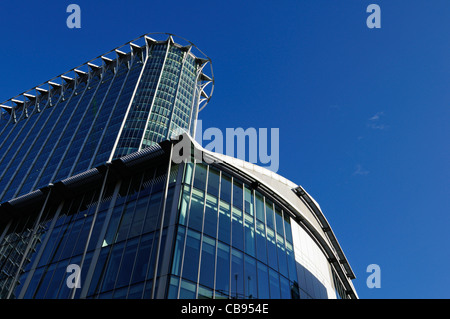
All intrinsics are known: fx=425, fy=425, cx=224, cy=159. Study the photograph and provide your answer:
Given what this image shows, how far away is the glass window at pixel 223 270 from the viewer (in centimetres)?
2594

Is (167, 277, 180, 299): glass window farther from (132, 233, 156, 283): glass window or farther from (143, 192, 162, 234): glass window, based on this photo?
(143, 192, 162, 234): glass window

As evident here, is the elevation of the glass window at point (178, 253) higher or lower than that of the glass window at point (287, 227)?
lower

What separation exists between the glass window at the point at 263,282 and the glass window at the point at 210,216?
4196mm

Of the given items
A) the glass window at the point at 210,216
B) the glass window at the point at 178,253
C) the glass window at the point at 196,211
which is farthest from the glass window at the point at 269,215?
the glass window at the point at 178,253

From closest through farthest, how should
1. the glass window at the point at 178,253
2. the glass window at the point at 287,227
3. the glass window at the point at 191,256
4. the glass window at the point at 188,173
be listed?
the glass window at the point at 178,253 < the glass window at the point at 191,256 < the glass window at the point at 188,173 < the glass window at the point at 287,227

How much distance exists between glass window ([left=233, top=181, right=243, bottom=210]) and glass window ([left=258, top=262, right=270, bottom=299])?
502cm

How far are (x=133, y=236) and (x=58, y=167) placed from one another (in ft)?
154

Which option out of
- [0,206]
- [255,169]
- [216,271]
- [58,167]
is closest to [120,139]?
[58,167]

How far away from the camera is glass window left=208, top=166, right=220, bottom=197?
105 feet

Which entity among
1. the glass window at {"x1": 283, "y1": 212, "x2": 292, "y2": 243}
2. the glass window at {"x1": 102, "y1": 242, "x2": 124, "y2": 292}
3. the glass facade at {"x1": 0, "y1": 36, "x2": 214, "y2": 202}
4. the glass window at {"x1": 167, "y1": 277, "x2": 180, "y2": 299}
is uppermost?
the glass facade at {"x1": 0, "y1": 36, "x2": 214, "y2": 202}

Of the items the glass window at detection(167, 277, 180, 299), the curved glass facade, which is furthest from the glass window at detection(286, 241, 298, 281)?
the glass window at detection(167, 277, 180, 299)

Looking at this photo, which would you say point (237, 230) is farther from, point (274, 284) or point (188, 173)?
point (188, 173)

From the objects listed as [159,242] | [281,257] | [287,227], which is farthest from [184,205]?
[287,227]

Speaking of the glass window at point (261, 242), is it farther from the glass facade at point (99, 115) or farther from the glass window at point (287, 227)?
the glass facade at point (99, 115)
